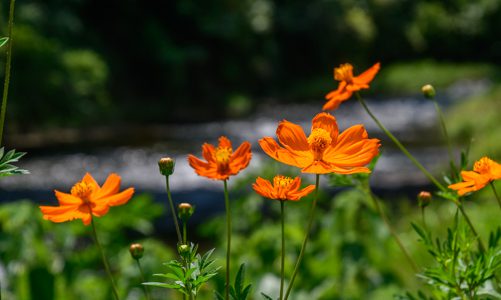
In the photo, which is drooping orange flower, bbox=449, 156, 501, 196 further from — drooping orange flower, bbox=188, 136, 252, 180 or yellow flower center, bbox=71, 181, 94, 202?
yellow flower center, bbox=71, 181, 94, 202

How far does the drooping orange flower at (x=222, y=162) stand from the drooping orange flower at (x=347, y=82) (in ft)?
1.00

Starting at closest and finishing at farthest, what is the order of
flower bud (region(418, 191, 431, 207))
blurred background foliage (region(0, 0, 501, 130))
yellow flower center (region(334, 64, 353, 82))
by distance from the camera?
flower bud (region(418, 191, 431, 207)), yellow flower center (region(334, 64, 353, 82)), blurred background foliage (region(0, 0, 501, 130))

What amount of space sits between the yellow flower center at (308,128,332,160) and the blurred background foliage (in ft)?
35.1

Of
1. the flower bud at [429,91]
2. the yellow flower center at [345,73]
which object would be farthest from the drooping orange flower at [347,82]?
the flower bud at [429,91]

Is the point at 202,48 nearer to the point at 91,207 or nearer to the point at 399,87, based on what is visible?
the point at 399,87

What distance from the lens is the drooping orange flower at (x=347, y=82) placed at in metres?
0.99

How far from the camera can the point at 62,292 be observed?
76.6 inches

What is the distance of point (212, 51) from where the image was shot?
61.8 ft

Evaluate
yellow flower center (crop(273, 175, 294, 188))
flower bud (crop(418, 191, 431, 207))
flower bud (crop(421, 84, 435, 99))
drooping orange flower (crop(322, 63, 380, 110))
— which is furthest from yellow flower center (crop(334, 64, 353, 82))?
yellow flower center (crop(273, 175, 294, 188))

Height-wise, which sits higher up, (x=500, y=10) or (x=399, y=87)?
(x=500, y=10)

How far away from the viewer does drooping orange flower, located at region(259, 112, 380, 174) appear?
2.33ft

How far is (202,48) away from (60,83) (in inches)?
266

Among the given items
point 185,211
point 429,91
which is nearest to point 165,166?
point 185,211

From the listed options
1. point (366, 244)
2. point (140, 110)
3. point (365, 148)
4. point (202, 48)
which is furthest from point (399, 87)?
point (365, 148)
